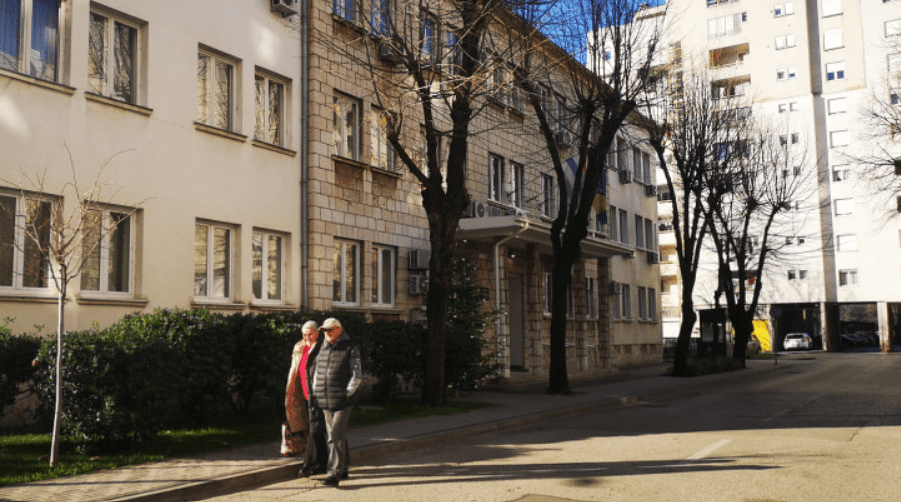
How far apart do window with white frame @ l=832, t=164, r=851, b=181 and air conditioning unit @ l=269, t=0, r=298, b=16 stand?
52755mm

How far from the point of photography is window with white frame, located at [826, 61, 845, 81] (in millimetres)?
60594

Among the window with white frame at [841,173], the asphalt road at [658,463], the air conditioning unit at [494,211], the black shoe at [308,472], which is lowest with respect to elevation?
the asphalt road at [658,463]

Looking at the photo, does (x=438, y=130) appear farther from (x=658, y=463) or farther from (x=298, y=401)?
(x=658, y=463)

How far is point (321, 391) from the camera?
8.66m

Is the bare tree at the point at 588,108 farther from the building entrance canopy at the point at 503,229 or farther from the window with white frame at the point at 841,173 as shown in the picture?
the window with white frame at the point at 841,173

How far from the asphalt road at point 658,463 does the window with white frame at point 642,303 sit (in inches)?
807

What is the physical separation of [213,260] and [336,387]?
7.26 meters

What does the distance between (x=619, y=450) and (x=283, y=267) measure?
8302mm

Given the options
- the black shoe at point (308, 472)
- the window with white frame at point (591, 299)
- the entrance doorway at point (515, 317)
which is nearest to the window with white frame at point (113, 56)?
the black shoe at point (308, 472)

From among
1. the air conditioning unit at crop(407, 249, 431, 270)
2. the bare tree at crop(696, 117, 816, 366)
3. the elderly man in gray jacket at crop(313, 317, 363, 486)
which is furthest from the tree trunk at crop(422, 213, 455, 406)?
the bare tree at crop(696, 117, 816, 366)

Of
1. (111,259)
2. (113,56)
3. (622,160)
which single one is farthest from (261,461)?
(622,160)

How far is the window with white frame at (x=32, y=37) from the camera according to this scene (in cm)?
1186

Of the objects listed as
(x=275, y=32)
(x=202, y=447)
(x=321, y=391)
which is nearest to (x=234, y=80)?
(x=275, y=32)

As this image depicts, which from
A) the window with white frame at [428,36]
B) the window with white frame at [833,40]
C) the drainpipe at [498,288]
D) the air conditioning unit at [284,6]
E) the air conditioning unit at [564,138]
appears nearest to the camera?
the window with white frame at [428,36]
